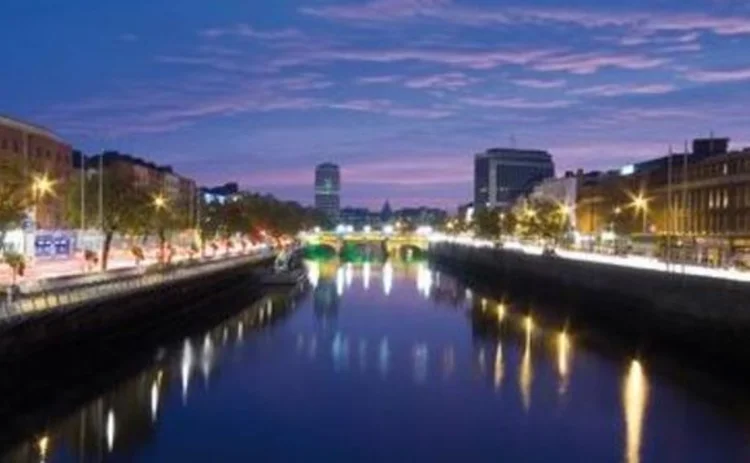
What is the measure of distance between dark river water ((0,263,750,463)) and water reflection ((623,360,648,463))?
0.31 feet

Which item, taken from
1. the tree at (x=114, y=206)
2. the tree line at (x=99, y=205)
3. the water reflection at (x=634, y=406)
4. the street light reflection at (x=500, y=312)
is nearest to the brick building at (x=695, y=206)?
the street light reflection at (x=500, y=312)

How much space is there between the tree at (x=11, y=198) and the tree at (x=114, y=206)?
1506 cm

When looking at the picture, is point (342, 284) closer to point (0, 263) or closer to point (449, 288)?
point (449, 288)

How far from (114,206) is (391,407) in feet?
178

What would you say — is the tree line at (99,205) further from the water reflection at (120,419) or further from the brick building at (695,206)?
the brick building at (695,206)

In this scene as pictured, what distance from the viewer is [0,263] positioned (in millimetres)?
86250

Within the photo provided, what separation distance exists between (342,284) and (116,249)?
29.0m

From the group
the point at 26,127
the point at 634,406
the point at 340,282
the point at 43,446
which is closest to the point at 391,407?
the point at 634,406

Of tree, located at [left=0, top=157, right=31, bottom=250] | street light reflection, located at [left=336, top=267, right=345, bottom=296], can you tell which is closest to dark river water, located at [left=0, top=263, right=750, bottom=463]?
tree, located at [left=0, top=157, right=31, bottom=250]

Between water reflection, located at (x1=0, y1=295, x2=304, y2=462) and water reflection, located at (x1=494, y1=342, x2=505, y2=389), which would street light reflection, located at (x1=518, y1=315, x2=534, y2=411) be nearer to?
water reflection, located at (x1=494, y1=342, x2=505, y2=389)

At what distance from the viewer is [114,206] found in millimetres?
101562

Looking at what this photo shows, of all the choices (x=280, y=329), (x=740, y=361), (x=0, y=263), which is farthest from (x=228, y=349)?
A: (x=740, y=361)

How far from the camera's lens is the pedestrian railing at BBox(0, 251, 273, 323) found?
5025 cm

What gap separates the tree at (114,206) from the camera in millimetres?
100750
